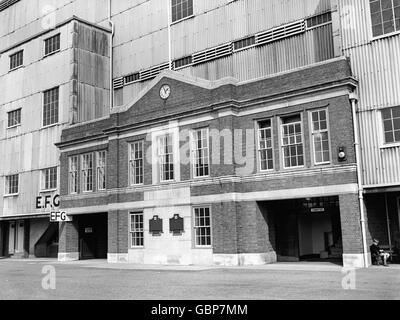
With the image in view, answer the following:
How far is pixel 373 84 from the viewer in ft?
65.7

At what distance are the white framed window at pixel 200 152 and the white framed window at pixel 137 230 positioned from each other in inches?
173

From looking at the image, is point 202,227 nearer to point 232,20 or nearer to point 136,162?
point 136,162

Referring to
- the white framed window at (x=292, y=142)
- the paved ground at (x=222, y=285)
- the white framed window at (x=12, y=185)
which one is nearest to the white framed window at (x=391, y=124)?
the white framed window at (x=292, y=142)

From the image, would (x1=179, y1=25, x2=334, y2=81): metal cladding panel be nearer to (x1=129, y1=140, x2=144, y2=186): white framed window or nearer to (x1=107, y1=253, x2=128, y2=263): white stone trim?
(x1=129, y1=140, x2=144, y2=186): white framed window

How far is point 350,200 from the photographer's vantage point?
19.2 metres

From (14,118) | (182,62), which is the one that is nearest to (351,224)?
(182,62)

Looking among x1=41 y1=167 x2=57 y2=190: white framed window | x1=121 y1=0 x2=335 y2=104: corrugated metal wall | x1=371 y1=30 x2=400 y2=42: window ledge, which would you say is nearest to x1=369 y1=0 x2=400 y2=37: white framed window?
x1=371 y1=30 x2=400 y2=42: window ledge

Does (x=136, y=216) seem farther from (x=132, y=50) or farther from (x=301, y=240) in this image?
(x=132, y=50)

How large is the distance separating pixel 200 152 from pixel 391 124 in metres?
8.78

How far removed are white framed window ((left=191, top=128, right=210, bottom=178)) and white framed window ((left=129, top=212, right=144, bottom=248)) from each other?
439 centimetres

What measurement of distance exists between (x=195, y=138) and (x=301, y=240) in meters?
7.14

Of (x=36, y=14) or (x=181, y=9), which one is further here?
(x=36, y=14)

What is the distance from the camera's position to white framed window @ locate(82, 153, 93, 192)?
29.7 metres
